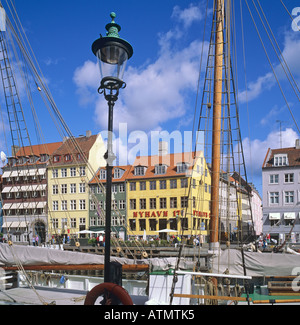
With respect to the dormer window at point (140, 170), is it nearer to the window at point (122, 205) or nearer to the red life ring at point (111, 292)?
the window at point (122, 205)

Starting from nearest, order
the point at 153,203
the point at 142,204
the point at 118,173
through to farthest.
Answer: the point at 153,203, the point at 142,204, the point at 118,173

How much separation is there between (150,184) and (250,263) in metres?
38.3

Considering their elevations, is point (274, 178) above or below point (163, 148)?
below

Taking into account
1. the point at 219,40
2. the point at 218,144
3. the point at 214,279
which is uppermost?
the point at 219,40

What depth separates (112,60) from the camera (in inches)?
193

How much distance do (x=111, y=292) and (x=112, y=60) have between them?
10.3 feet

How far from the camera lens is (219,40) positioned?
11594mm

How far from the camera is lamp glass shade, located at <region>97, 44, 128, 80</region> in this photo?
484 centimetres

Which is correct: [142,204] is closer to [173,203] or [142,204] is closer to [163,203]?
[163,203]

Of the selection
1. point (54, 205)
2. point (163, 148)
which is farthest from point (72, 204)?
point (163, 148)
